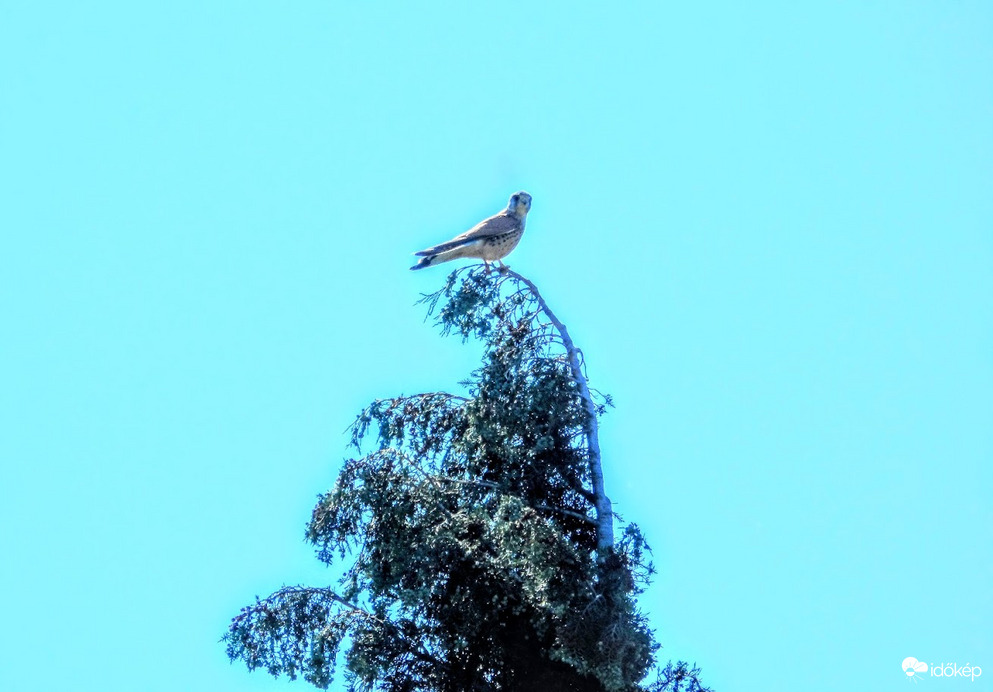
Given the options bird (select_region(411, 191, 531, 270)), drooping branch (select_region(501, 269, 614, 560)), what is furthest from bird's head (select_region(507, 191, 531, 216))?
drooping branch (select_region(501, 269, 614, 560))

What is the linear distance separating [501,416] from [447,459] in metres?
0.92

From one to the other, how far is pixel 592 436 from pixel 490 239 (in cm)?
276

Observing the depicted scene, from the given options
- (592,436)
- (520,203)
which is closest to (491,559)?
(592,436)

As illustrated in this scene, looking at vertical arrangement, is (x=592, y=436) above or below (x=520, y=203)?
below

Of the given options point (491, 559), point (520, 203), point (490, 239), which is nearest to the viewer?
point (491, 559)

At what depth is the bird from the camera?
1289 cm

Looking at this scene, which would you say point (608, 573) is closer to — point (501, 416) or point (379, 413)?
point (501, 416)

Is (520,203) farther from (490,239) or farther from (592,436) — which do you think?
(592,436)

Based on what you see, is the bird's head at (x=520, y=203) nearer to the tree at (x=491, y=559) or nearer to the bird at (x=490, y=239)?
the bird at (x=490, y=239)

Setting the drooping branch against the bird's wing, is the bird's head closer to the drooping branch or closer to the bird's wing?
the bird's wing

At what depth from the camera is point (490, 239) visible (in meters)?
13.3

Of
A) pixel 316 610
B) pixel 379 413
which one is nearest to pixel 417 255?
pixel 379 413

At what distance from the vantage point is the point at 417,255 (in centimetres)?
1266

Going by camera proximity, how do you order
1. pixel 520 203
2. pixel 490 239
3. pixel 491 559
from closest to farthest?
pixel 491 559 → pixel 490 239 → pixel 520 203
